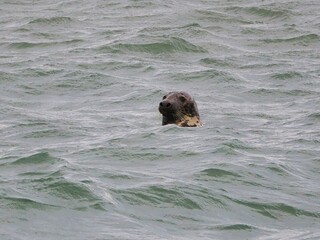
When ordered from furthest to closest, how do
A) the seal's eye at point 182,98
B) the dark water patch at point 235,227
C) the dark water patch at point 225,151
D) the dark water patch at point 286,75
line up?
1. the dark water patch at point 286,75
2. the seal's eye at point 182,98
3. the dark water patch at point 225,151
4. the dark water patch at point 235,227

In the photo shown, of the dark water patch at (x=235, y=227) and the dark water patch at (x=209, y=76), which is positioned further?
the dark water patch at (x=209, y=76)

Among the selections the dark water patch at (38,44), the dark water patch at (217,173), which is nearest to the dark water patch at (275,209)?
the dark water patch at (217,173)

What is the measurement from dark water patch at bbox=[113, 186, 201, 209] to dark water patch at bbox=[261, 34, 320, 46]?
482 inches

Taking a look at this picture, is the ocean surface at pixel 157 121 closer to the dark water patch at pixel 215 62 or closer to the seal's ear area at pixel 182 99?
the dark water patch at pixel 215 62

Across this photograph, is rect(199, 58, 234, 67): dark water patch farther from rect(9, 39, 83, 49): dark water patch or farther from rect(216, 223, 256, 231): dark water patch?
rect(216, 223, 256, 231): dark water patch

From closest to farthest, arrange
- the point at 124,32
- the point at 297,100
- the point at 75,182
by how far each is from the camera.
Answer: the point at 75,182, the point at 297,100, the point at 124,32

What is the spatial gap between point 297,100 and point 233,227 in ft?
26.2

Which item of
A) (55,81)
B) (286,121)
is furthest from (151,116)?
(55,81)

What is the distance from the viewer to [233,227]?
36.5 feet

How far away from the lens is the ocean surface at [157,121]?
37.4 feet

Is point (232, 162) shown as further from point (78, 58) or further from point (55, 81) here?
point (78, 58)

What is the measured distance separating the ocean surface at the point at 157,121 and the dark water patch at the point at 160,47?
4 cm

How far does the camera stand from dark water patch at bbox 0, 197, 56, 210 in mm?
11289

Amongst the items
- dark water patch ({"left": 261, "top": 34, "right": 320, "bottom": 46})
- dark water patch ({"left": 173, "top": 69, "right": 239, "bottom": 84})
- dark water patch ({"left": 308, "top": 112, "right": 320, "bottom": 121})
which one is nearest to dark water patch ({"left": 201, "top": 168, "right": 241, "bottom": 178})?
dark water patch ({"left": 308, "top": 112, "right": 320, "bottom": 121})
